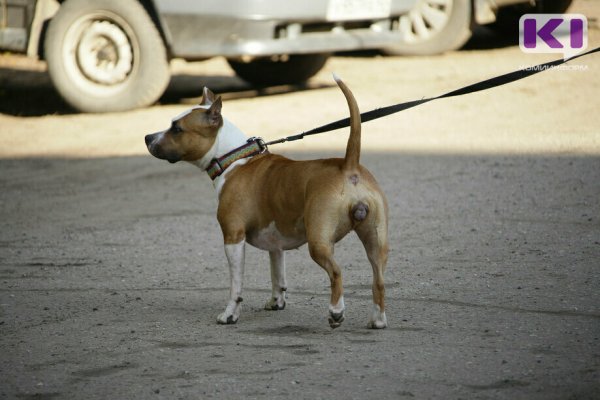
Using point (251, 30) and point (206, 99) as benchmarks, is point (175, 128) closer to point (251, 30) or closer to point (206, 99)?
point (206, 99)

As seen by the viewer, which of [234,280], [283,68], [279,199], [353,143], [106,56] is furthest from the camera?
[283,68]

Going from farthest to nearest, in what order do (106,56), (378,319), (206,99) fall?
(106,56)
(206,99)
(378,319)

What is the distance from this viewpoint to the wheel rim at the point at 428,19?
1320 centimetres

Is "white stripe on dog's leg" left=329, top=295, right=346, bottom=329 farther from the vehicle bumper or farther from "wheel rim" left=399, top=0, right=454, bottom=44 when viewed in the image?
"wheel rim" left=399, top=0, right=454, bottom=44

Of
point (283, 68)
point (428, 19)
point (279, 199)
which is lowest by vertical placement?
point (283, 68)

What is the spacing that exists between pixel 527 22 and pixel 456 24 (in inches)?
79.4

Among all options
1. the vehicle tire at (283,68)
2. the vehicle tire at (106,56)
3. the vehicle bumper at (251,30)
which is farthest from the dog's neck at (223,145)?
the vehicle tire at (283,68)

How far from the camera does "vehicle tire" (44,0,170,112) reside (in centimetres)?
1069

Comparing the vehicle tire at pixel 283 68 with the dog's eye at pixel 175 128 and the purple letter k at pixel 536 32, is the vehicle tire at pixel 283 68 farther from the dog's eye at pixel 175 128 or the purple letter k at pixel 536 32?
the dog's eye at pixel 175 128

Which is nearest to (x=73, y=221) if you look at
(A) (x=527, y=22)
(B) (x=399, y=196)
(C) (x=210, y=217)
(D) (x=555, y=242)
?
(C) (x=210, y=217)


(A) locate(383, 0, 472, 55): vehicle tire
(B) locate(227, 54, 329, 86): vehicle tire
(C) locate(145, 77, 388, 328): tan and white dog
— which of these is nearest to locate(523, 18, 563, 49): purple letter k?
(A) locate(383, 0, 472, 55): vehicle tire

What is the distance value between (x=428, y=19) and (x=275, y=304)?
337 inches

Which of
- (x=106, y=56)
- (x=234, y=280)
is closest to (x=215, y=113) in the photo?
(x=234, y=280)

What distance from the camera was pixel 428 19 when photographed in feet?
43.7
